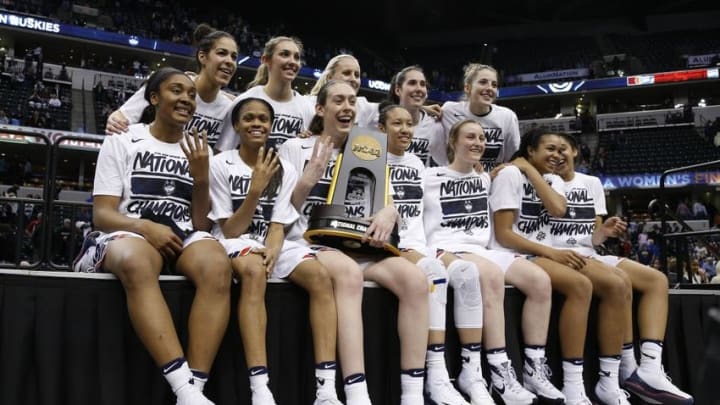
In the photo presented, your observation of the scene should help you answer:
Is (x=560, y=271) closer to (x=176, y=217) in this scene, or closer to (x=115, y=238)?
(x=176, y=217)

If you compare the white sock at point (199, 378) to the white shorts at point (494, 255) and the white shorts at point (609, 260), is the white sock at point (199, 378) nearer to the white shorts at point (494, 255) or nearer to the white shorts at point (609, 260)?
the white shorts at point (494, 255)

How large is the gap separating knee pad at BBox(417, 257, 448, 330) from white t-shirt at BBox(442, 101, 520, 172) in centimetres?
163

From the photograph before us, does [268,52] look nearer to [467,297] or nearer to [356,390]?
[467,297]

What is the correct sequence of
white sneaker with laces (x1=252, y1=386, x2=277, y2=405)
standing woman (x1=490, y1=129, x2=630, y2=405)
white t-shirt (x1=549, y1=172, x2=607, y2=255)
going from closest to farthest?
1. white sneaker with laces (x1=252, y1=386, x2=277, y2=405)
2. standing woman (x1=490, y1=129, x2=630, y2=405)
3. white t-shirt (x1=549, y1=172, x2=607, y2=255)

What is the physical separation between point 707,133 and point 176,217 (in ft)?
75.8

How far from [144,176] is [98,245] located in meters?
0.36

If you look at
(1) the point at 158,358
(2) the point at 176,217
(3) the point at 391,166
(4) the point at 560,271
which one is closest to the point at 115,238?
(2) the point at 176,217

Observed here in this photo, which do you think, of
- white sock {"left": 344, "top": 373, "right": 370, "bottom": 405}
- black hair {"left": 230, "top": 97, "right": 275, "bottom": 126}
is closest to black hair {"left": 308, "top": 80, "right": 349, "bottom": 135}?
black hair {"left": 230, "top": 97, "right": 275, "bottom": 126}

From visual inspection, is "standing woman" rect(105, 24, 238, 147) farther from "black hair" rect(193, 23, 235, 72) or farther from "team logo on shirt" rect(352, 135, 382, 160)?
"team logo on shirt" rect(352, 135, 382, 160)

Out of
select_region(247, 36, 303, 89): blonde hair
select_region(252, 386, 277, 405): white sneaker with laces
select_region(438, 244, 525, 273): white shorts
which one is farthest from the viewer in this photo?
select_region(247, 36, 303, 89): blonde hair

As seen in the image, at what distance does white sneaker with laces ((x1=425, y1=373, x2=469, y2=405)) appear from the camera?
2662 millimetres

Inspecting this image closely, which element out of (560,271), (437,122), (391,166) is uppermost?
(437,122)

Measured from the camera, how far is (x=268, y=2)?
29.4 m

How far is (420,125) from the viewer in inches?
172
